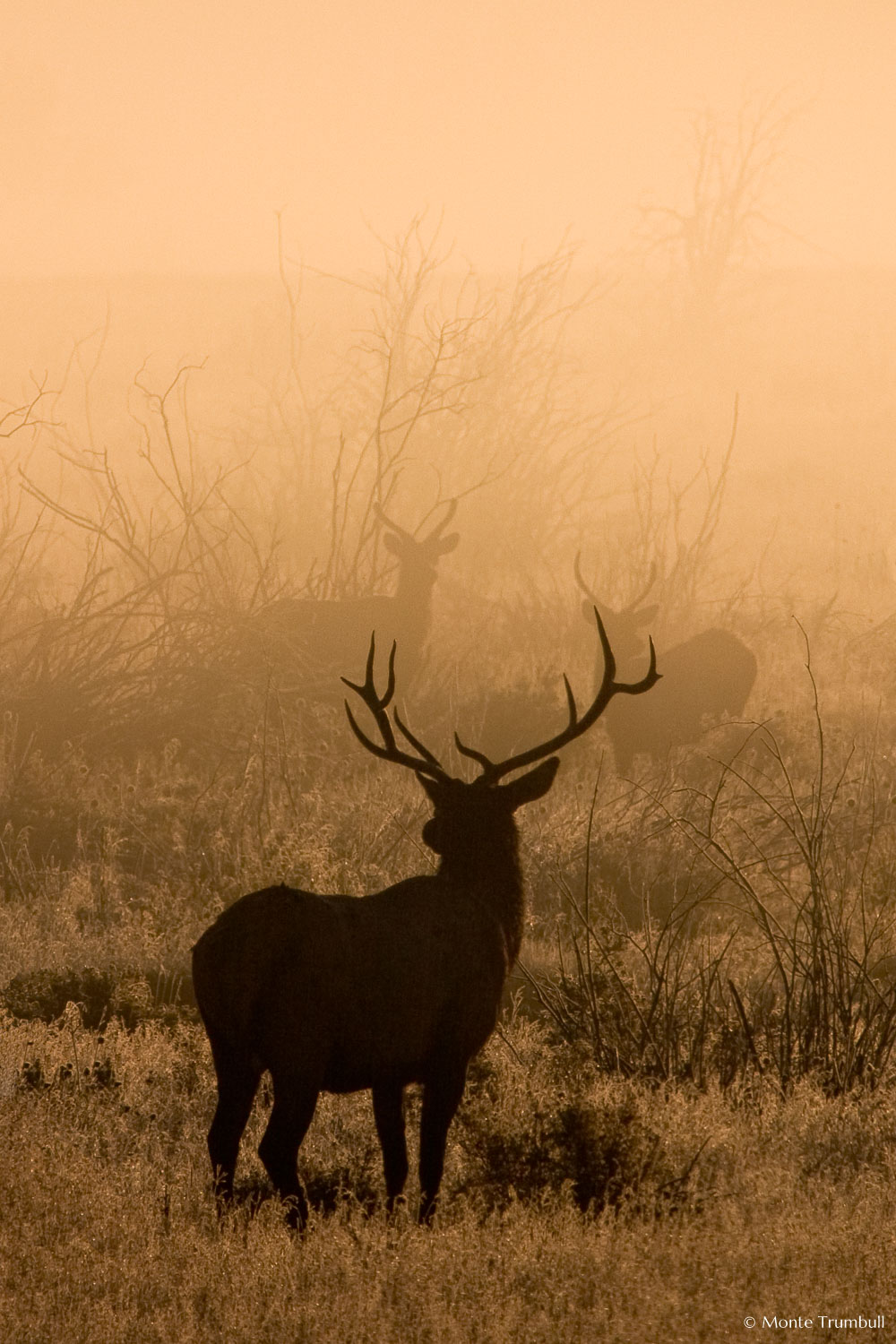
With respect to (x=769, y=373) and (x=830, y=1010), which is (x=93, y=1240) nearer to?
(x=830, y=1010)

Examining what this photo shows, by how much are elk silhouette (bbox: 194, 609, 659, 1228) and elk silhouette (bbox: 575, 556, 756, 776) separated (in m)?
8.78

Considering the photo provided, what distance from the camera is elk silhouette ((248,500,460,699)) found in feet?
48.1

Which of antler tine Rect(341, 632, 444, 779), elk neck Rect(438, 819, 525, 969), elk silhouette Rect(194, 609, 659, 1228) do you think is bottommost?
elk silhouette Rect(194, 609, 659, 1228)

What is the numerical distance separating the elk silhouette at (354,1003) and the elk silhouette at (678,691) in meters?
8.78

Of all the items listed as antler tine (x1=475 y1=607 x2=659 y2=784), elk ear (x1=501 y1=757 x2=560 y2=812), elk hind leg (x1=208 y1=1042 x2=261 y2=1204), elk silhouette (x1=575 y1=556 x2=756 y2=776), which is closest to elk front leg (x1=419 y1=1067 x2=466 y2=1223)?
elk hind leg (x1=208 y1=1042 x2=261 y2=1204)

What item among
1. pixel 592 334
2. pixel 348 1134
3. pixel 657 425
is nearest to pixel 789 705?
pixel 348 1134

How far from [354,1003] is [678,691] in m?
9.95

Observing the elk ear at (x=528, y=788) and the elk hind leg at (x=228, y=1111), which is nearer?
the elk hind leg at (x=228, y=1111)

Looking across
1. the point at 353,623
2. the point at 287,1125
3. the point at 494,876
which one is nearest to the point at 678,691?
the point at 353,623

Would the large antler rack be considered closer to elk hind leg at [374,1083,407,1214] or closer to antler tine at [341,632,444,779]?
antler tine at [341,632,444,779]

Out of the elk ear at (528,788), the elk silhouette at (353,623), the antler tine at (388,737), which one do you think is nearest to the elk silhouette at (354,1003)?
the elk ear at (528,788)

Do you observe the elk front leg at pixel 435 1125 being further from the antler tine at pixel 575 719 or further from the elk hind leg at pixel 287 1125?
the antler tine at pixel 575 719

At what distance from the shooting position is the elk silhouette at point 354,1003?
484 centimetres

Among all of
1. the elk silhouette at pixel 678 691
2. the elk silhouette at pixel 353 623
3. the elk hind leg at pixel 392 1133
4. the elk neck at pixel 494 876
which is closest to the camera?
the elk hind leg at pixel 392 1133
